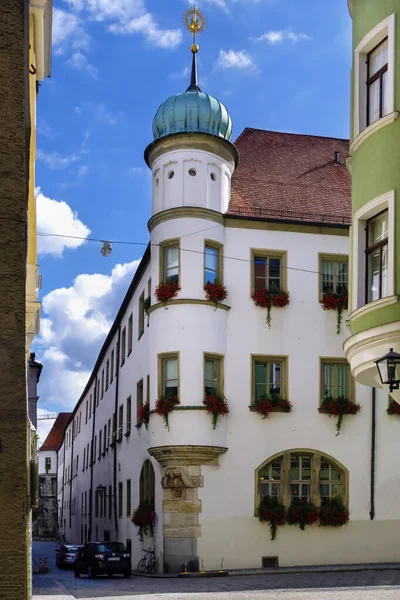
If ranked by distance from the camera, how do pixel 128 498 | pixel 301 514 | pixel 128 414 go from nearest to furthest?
pixel 301 514, pixel 128 498, pixel 128 414

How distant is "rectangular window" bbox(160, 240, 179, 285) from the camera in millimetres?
29078

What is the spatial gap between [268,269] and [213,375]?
402 centimetres

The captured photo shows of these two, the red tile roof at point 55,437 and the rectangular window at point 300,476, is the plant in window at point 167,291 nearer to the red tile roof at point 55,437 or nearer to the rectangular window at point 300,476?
the rectangular window at point 300,476

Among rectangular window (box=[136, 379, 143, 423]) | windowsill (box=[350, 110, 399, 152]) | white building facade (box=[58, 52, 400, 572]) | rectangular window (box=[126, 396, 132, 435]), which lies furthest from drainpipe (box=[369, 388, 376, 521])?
windowsill (box=[350, 110, 399, 152])

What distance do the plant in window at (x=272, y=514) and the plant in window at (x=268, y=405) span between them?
268 centimetres

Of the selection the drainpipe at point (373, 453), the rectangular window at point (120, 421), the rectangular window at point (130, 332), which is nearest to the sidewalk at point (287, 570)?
the drainpipe at point (373, 453)

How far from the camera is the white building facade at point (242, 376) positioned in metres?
27.8

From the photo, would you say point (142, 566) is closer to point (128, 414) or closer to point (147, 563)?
point (147, 563)

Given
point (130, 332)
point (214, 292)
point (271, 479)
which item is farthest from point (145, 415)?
point (130, 332)

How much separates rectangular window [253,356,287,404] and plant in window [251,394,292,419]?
0.26 meters

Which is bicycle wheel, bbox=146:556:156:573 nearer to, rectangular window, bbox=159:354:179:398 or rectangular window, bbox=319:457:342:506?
rectangular window, bbox=159:354:179:398

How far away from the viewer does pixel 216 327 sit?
2878 centimetres

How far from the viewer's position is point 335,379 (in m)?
29.9

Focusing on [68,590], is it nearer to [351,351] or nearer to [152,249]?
[152,249]
